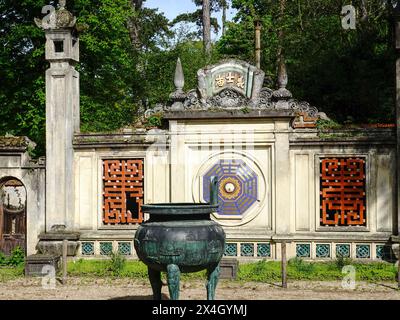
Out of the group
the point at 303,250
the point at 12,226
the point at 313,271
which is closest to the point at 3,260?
the point at 12,226

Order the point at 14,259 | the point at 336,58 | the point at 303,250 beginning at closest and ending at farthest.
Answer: the point at 303,250, the point at 14,259, the point at 336,58

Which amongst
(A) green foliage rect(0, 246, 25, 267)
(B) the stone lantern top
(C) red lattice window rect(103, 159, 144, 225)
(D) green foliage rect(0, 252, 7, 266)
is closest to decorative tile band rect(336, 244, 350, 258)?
(C) red lattice window rect(103, 159, 144, 225)

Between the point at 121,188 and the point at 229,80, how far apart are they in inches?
134

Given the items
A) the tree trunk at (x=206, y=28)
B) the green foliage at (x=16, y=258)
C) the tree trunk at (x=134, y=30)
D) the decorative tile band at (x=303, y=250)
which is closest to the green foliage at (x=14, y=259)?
the green foliage at (x=16, y=258)

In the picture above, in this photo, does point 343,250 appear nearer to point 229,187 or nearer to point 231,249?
point 231,249

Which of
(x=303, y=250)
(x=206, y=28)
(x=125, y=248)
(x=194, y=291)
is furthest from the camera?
(x=206, y=28)

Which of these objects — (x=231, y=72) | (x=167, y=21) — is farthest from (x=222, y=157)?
(x=167, y=21)

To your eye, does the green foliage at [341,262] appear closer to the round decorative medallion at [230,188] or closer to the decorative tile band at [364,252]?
the decorative tile band at [364,252]

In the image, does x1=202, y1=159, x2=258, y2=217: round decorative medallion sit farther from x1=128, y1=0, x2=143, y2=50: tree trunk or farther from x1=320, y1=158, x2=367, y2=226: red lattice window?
x1=128, y1=0, x2=143, y2=50: tree trunk

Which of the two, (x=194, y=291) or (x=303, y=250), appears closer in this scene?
(x=194, y=291)

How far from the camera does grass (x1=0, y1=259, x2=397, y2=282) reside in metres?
12.7

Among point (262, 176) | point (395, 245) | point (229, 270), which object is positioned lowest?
point (229, 270)

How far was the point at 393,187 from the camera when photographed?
13422 millimetres

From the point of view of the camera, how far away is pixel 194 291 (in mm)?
11773
